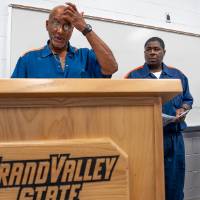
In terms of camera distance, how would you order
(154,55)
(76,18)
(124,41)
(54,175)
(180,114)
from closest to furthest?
(54,175) < (76,18) < (180,114) < (154,55) < (124,41)

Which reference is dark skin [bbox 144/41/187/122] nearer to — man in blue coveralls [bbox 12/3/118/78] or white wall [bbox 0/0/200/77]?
white wall [bbox 0/0/200/77]

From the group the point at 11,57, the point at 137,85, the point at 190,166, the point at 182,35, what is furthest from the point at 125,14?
the point at 137,85

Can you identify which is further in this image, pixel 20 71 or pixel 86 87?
pixel 20 71

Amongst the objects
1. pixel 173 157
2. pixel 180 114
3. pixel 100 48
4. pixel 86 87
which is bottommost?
pixel 173 157

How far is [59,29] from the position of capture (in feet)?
3.18

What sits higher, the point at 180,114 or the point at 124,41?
the point at 124,41

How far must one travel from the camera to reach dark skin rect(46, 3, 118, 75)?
0.88 m

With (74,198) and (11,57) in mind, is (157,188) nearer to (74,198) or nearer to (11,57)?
(74,198)

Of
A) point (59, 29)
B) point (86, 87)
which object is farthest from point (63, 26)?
point (86, 87)

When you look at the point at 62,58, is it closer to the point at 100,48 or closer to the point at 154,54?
the point at 100,48

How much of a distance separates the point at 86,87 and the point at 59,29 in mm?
488

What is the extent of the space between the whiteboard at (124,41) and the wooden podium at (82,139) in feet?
4.74

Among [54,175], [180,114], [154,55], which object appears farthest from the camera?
[154,55]

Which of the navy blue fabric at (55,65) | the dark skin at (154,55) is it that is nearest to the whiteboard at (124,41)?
the dark skin at (154,55)
